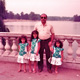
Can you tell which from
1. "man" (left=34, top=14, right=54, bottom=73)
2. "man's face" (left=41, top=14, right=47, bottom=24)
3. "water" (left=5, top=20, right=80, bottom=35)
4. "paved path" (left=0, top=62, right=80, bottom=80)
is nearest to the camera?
"paved path" (left=0, top=62, right=80, bottom=80)

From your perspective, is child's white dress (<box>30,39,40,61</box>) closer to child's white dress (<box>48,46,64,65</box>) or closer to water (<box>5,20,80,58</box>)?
child's white dress (<box>48,46,64,65</box>)

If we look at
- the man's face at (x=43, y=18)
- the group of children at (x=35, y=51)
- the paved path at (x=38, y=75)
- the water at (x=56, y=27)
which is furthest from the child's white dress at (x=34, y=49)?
the water at (x=56, y=27)

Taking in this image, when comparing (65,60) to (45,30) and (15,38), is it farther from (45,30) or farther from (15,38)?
(15,38)

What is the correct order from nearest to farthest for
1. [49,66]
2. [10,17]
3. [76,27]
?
1. [49,66]
2. [10,17]
3. [76,27]

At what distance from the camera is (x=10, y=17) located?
3391 centimetres

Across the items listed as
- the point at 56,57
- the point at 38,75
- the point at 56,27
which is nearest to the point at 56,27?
the point at 56,27

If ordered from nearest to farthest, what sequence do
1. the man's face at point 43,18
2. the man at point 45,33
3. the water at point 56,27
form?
the man's face at point 43,18, the man at point 45,33, the water at point 56,27

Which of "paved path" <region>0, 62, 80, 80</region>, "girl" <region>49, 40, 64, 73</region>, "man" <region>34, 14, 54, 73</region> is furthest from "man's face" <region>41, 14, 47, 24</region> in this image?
Answer: "paved path" <region>0, 62, 80, 80</region>

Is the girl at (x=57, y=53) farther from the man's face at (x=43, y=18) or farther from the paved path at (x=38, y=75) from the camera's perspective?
the man's face at (x=43, y=18)

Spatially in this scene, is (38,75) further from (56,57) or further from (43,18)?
(43,18)

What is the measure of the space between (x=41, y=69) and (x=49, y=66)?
0.26 m

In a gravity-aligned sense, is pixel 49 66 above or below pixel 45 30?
below

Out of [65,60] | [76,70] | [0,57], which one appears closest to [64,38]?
[65,60]

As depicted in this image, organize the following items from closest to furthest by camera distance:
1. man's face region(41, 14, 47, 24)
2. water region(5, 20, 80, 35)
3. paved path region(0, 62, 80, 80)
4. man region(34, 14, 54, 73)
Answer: paved path region(0, 62, 80, 80) < man's face region(41, 14, 47, 24) < man region(34, 14, 54, 73) < water region(5, 20, 80, 35)
